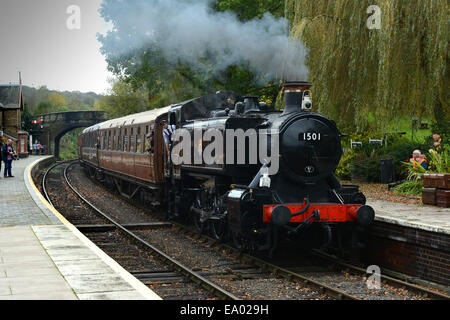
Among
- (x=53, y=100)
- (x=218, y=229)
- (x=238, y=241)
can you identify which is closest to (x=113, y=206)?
(x=218, y=229)

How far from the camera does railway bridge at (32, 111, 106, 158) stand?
70.4 meters

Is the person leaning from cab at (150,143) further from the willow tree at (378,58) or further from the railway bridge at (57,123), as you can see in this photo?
the railway bridge at (57,123)

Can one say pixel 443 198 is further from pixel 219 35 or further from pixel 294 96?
pixel 219 35

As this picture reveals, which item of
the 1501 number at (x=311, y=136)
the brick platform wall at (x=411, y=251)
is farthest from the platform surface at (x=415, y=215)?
the 1501 number at (x=311, y=136)

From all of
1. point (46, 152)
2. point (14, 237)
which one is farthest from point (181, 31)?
point (46, 152)

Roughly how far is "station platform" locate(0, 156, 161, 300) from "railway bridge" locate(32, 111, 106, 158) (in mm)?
59895

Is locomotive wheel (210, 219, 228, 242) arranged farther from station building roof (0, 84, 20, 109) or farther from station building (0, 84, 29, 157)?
station building roof (0, 84, 20, 109)

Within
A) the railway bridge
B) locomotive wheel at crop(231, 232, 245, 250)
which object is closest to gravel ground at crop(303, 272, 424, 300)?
locomotive wheel at crop(231, 232, 245, 250)

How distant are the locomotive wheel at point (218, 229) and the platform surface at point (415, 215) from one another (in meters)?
2.91

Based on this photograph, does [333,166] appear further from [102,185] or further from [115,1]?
[102,185]

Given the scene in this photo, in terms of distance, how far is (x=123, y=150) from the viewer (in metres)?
20.6

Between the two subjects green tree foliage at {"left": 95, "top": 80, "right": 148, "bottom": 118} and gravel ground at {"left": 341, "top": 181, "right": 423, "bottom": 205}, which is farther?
green tree foliage at {"left": 95, "top": 80, "right": 148, "bottom": 118}

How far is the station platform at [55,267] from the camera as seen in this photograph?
6016 millimetres
